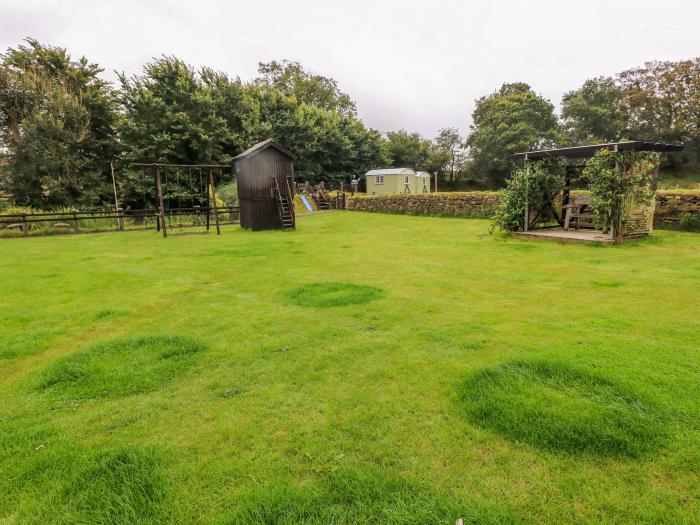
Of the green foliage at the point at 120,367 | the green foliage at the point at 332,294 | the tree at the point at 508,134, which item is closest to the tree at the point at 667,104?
the tree at the point at 508,134

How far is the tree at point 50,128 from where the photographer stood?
22.5 metres

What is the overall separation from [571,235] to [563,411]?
997 centimetres

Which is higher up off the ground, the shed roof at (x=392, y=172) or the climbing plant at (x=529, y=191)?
the shed roof at (x=392, y=172)

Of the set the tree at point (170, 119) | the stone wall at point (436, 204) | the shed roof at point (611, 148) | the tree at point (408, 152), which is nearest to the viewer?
the shed roof at point (611, 148)

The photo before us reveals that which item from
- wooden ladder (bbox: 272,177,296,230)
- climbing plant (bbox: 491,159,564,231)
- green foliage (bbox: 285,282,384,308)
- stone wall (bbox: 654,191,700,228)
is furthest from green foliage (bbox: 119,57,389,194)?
stone wall (bbox: 654,191,700,228)

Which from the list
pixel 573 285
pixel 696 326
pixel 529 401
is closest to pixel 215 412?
pixel 529 401

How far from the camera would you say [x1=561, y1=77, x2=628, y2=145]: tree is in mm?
37438

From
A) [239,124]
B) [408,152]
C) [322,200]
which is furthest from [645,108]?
[239,124]

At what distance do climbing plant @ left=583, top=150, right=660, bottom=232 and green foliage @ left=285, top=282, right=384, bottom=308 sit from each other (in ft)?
26.0

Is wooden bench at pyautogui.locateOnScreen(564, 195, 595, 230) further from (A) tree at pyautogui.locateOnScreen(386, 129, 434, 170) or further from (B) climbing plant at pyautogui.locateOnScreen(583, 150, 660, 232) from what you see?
(A) tree at pyautogui.locateOnScreen(386, 129, 434, 170)

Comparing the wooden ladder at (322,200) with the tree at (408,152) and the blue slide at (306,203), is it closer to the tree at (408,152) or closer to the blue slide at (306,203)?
the blue slide at (306,203)

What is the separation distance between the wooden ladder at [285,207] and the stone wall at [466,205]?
29.2 ft

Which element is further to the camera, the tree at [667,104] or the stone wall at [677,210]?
the tree at [667,104]

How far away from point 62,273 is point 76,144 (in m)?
21.6
